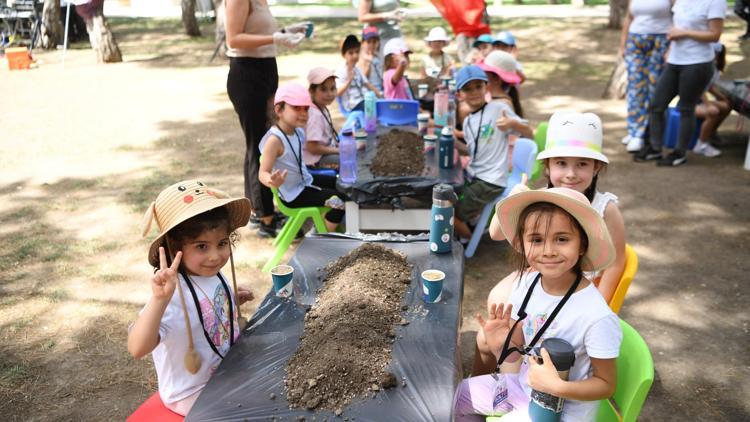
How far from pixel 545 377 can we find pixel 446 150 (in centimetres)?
270

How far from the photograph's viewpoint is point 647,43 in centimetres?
666

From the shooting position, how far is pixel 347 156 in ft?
15.5

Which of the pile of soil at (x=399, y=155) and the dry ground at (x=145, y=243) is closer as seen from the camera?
the dry ground at (x=145, y=243)

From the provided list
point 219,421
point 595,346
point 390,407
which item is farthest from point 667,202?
point 219,421

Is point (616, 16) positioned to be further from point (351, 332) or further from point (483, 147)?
point (351, 332)

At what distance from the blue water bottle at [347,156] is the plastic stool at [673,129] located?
430 centimetres

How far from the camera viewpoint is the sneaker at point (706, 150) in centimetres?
683

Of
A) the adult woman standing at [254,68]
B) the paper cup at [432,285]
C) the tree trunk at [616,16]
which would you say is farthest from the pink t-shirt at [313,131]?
the tree trunk at [616,16]

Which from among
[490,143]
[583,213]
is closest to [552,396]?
[583,213]

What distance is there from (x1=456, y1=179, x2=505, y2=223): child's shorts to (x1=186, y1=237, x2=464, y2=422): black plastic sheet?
1.66m

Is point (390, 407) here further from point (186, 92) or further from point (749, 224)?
point (186, 92)

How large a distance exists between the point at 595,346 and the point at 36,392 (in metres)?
3.07

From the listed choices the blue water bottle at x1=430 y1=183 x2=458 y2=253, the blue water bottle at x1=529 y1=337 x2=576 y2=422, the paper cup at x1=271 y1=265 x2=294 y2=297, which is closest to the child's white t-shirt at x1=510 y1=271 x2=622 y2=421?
the blue water bottle at x1=529 y1=337 x2=576 y2=422

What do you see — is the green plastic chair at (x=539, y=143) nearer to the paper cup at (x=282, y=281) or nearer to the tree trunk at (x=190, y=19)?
the paper cup at (x=282, y=281)
